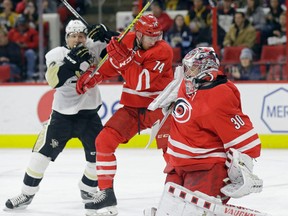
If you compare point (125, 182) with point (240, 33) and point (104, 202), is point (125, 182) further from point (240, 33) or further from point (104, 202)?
point (240, 33)

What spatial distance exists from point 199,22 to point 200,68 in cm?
562

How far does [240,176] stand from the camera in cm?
388

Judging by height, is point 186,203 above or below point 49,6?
above

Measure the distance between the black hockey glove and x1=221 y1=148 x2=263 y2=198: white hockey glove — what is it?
5.28 feet

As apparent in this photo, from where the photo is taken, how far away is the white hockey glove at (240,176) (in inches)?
151

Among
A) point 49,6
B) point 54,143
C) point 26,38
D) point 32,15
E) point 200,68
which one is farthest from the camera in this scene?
point 49,6

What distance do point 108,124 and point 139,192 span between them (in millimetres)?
1007

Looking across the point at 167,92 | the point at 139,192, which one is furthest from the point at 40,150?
the point at 167,92

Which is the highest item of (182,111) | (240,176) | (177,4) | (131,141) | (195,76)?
(195,76)

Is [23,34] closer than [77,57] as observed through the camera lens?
No

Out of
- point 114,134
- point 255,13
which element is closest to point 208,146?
point 114,134

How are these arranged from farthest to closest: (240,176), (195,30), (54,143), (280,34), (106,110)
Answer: (195,30) < (280,34) < (106,110) < (54,143) < (240,176)

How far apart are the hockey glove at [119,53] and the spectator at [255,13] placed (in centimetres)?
461

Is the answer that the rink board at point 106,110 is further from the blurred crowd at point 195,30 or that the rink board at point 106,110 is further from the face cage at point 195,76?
the face cage at point 195,76
